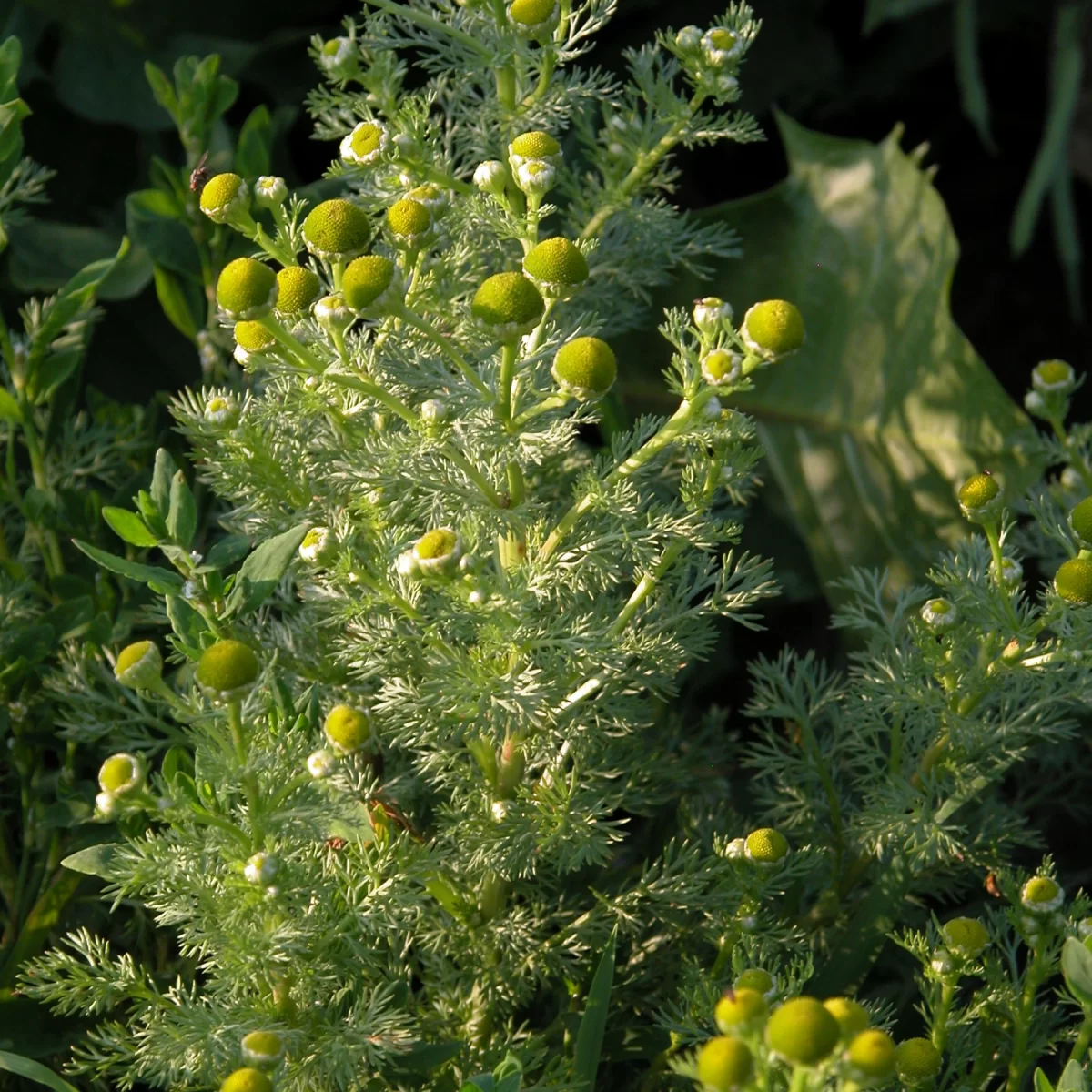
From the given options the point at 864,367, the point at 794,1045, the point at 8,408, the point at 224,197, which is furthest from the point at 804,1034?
the point at 864,367

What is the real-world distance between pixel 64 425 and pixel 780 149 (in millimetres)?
708

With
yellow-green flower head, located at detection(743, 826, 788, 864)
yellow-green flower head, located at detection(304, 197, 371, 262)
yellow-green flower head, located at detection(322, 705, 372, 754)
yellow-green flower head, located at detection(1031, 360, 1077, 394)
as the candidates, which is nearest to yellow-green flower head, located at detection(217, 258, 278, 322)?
yellow-green flower head, located at detection(304, 197, 371, 262)

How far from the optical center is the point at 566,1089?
47 cm

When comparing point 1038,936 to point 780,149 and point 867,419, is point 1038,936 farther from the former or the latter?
point 780,149

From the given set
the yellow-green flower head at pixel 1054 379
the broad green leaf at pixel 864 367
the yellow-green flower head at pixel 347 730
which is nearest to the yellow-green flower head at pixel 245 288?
the yellow-green flower head at pixel 347 730

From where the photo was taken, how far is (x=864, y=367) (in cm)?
89

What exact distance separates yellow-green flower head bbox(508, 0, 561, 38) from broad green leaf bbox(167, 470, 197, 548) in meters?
0.21

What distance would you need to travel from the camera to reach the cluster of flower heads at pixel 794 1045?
319 millimetres

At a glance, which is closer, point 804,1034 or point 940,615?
point 804,1034

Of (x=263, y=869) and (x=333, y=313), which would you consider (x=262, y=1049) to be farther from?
(x=333, y=313)

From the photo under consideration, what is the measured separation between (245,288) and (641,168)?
0.23 m

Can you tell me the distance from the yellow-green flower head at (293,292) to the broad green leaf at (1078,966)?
34 cm

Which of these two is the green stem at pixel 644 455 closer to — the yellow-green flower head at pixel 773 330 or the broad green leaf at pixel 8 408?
the yellow-green flower head at pixel 773 330

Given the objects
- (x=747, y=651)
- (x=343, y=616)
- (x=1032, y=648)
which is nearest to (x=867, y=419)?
(x=747, y=651)
